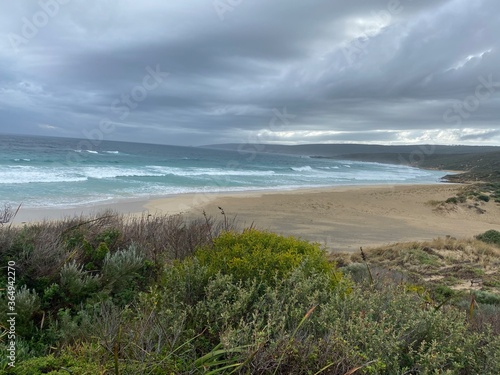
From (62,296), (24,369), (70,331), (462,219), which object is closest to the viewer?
(24,369)

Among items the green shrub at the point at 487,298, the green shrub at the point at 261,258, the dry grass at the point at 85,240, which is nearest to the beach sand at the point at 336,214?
the green shrub at the point at 487,298

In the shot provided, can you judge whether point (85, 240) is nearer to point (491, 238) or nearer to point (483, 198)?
point (491, 238)

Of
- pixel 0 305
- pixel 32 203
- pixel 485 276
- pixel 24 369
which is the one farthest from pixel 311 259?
pixel 32 203

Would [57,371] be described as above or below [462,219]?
above

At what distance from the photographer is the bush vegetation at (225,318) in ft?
7.72

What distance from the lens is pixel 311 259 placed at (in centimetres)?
385

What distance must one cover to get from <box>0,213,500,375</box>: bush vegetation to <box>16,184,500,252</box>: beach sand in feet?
29.0

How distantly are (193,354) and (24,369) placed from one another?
3.33ft

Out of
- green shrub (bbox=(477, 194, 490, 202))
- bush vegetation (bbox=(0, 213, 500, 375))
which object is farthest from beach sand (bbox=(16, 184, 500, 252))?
bush vegetation (bbox=(0, 213, 500, 375))

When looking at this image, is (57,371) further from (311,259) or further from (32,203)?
(32,203)

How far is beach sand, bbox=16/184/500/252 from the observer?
51.0 ft

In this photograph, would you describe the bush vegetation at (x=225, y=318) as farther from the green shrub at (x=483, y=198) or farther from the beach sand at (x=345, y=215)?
the green shrub at (x=483, y=198)

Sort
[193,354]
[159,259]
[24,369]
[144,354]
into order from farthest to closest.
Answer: [159,259]
[193,354]
[144,354]
[24,369]

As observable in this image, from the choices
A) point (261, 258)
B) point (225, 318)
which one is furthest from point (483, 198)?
point (225, 318)
